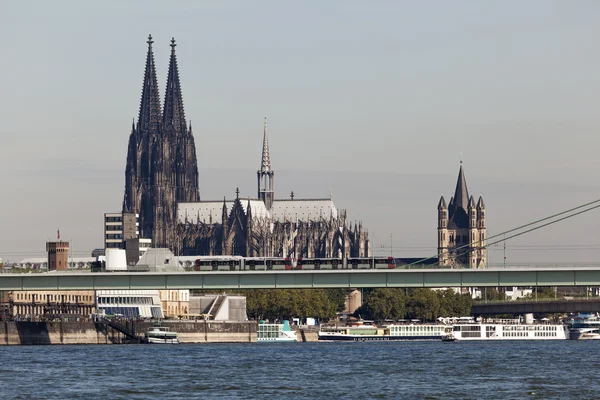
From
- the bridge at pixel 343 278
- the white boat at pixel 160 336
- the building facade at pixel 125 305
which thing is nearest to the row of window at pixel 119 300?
the building facade at pixel 125 305

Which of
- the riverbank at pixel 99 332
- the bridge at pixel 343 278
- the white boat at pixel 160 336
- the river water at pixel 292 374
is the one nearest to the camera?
the river water at pixel 292 374

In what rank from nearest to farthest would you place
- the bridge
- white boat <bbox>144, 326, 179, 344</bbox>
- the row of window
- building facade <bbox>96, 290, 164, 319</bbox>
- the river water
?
the river water, the bridge, white boat <bbox>144, 326, 179, 344</bbox>, building facade <bbox>96, 290, 164, 319</bbox>, the row of window

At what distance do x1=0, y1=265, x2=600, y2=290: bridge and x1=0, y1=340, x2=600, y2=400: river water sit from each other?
228 inches

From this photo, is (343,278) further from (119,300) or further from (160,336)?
(119,300)

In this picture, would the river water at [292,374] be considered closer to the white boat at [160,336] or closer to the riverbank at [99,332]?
the riverbank at [99,332]

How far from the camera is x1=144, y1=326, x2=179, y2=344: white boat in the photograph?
16488cm

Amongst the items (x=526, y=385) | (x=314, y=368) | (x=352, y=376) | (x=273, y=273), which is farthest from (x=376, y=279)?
(x=526, y=385)

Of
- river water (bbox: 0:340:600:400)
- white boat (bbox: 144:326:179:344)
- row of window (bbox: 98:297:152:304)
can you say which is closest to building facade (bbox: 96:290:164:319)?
row of window (bbox: 98:297:152:304)

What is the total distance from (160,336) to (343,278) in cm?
3847

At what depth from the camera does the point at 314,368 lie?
107750 mm

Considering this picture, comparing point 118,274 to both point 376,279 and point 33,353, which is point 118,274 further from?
point 376,279

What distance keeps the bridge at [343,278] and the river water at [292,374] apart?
580 cm

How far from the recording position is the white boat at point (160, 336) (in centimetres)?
16488

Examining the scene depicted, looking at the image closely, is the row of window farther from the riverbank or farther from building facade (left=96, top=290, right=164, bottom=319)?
the riverbank
